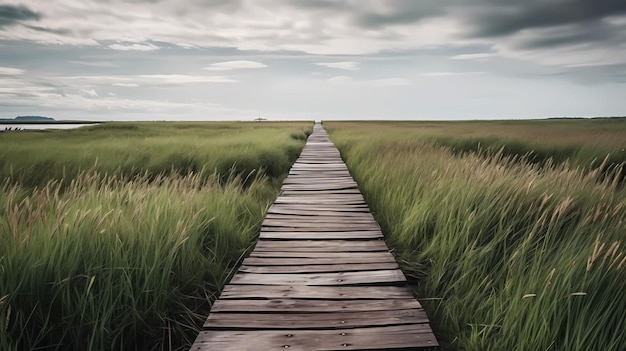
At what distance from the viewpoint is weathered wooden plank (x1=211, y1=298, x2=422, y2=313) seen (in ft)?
8.21

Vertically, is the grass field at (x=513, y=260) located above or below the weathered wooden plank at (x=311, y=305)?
above

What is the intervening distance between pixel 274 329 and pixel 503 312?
1313 mm

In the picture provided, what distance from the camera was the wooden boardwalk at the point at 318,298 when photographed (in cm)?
217

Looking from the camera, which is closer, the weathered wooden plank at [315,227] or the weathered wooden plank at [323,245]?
the weathered wooden plank at [323,245]

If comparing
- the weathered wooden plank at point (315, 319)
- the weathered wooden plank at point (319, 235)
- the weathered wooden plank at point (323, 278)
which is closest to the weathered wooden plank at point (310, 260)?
the weathered wooden plank at point (323, 278)

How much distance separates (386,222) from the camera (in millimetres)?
4848

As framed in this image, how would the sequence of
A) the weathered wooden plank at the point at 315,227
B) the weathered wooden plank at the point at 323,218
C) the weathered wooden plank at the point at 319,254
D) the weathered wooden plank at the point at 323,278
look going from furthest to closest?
the weathered wooden plank at the point at 323,218
the weathered wooden plank at the point at 315,227
the weathered wooden plank at the point at 319,254
the weathered wooden plank at the point at 323,278

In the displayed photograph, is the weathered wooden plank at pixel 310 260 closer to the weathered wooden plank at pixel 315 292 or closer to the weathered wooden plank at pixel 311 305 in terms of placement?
the weathered wooden plank at pixel 315 292

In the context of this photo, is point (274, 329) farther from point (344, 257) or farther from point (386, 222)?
point (386, 222)

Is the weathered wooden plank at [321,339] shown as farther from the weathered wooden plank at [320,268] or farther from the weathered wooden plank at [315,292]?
the weathered wooden plank at [320,268]

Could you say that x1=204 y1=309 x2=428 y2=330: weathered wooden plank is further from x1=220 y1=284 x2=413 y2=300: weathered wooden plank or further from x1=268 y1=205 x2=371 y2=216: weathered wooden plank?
x1=268 y1=205 x2=371 y2=216: weathered wooden plank

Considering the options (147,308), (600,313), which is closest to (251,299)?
(147,308)

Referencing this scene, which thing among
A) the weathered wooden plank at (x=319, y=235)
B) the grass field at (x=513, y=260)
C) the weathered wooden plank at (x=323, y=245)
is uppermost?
the grass field at (x=513, y=260)

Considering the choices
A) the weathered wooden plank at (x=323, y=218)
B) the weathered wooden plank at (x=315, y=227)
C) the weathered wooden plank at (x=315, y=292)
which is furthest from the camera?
the weathered wooden plank at (x=323, y=218)
